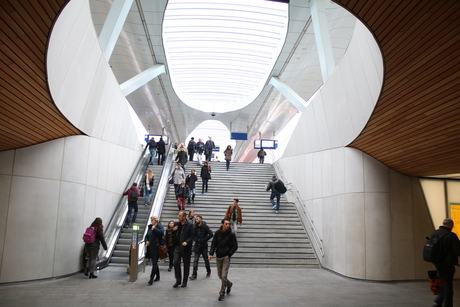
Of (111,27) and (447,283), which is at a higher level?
(111,27)

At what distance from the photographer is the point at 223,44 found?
72.2 feet

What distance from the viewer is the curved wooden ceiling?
16.0 ft

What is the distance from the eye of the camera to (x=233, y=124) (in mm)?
37406

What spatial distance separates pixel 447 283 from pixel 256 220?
8269mm

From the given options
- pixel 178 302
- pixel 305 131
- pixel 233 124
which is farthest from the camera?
pixel 233 124

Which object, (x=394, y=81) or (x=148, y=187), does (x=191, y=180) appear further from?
(x=394, y=81)

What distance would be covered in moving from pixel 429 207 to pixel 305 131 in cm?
536

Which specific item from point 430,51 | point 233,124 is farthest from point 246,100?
point 430,51

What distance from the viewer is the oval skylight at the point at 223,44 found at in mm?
18328

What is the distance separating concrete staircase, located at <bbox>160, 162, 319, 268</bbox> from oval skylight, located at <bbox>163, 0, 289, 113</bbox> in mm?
7679

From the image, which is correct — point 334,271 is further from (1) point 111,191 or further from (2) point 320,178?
(1) point 111,191

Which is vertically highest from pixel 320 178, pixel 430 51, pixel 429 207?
pixel 430 51

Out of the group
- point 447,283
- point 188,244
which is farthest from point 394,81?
point 188,244

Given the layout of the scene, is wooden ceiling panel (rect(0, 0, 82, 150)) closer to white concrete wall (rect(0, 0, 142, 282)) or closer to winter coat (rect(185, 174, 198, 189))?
white concrete wall (rect(0, 0, 142, 282))
